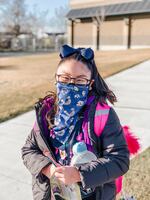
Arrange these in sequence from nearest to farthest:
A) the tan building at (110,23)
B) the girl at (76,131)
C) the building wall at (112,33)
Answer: the girl at (76,131)
the tan building at (110,23)
the building wall at (112,33)

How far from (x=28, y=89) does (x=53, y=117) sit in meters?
7.67

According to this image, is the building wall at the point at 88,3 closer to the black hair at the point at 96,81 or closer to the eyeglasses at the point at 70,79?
the black hair at the point at 96,81

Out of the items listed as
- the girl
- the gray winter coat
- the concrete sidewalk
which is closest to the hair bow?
the girl

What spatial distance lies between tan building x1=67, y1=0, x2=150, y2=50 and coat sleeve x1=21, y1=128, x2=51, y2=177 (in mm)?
31188

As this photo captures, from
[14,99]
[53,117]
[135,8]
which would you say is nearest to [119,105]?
[14,99]

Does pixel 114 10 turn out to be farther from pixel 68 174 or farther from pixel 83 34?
pixel 68 174

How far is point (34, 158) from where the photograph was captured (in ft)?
6.56

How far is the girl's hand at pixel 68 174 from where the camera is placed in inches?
66.8

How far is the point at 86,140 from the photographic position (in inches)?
75.9

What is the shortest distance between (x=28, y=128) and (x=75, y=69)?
4.49 meters

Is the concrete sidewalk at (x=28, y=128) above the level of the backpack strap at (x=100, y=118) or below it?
below

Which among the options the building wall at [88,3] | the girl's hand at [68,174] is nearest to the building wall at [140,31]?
the building wall at [88,3]

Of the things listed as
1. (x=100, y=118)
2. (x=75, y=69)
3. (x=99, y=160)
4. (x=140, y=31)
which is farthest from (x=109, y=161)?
(x=140, y=31)

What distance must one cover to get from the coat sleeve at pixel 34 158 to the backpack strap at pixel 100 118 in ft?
1.02
